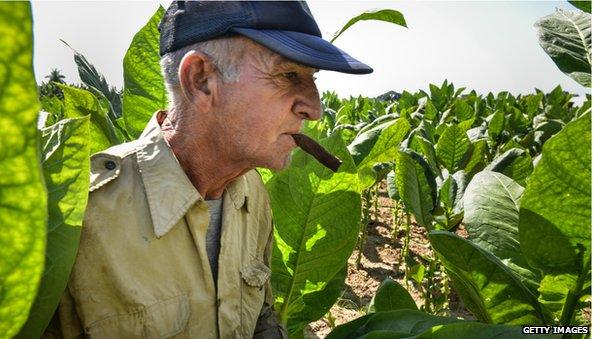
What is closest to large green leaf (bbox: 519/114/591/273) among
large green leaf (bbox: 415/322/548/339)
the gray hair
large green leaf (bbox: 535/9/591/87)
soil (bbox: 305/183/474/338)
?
large green leaf (bbox: 415/322/548/339)

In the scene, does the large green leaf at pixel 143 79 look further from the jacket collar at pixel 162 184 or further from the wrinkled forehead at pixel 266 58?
the wrinkled forehead at pixel 266 58

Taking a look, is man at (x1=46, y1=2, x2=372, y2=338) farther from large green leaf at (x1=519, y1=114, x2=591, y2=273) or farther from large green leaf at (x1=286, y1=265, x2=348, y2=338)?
large green leaf at (x1=519, y1=114, x2=591, y2=273)

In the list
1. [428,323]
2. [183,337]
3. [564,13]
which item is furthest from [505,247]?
[183,337]

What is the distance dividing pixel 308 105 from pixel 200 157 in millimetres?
313

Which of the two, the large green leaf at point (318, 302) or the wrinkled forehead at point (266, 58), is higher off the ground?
the wrinkled forehead at point (266, 58)

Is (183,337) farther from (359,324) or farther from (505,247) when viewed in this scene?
(505,247)

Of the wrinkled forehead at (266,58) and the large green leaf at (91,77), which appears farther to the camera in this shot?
the large green leaf at (91,77)

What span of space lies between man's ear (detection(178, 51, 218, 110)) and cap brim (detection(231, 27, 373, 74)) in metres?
0.12

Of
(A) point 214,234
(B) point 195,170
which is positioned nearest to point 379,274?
(A) point 214,234

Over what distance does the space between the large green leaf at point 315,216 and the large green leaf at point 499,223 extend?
1.08 ft

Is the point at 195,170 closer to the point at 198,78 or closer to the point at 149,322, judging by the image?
the point at 198,78

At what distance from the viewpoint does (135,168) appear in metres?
1.44

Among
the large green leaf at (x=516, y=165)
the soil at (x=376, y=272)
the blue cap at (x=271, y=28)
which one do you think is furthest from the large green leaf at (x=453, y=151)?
the blue cap at (x=271, y=28)

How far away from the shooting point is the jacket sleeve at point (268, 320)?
5.79 ft
